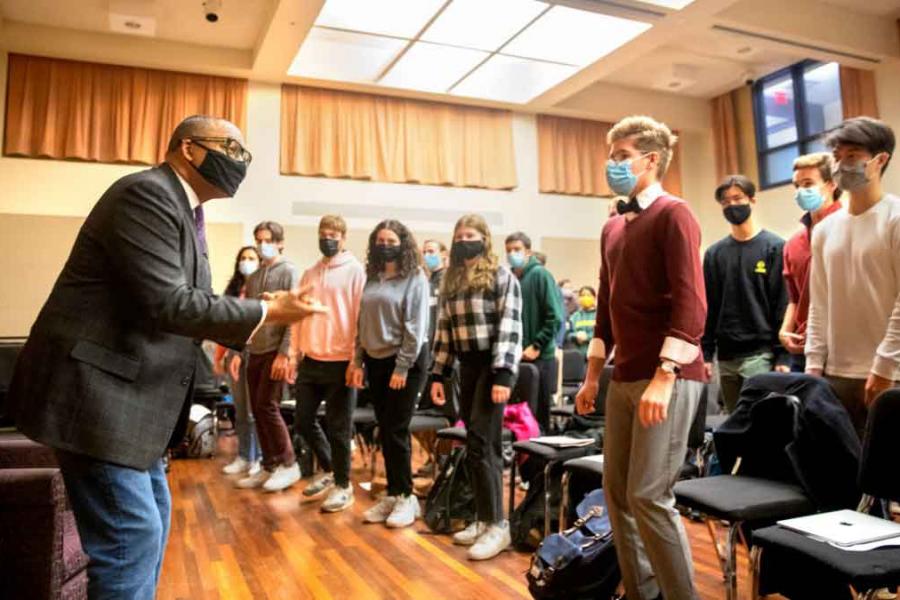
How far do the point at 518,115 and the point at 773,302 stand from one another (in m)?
6.17

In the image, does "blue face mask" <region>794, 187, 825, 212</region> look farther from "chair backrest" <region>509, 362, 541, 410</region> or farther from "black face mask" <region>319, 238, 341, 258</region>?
"black face mask" <region>319, 238, 341, 258</region>

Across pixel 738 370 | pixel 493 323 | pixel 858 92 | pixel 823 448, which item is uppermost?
pixel 858 92

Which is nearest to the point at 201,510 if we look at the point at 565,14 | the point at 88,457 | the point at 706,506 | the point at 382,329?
the point at 382,329

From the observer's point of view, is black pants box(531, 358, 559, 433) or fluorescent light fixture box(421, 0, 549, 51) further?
fluorescent light fixture box(421, 0, 549, 51)

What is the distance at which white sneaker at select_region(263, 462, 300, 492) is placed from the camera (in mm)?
4027

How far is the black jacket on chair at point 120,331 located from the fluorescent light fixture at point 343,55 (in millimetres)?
5568

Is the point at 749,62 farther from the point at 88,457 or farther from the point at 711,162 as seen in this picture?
the point at 88,457

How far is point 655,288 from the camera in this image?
1.94 m

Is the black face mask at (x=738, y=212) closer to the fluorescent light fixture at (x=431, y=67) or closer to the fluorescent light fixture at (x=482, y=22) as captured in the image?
the fluorescent light fixture at (x=482, y=22)

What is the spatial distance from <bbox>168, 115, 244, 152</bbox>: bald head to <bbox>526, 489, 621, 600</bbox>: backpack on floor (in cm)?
159

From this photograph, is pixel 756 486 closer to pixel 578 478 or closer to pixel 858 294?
pixel 858 294

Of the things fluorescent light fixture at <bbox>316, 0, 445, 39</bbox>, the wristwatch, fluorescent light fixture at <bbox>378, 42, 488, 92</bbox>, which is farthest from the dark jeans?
fluorescent light fixture at <bbox>378, 42, 488, 92</bbox>

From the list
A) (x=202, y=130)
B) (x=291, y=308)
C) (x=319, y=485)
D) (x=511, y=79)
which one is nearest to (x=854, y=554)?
(x=291, y=308)

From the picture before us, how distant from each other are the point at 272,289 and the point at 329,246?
0.53 metres
